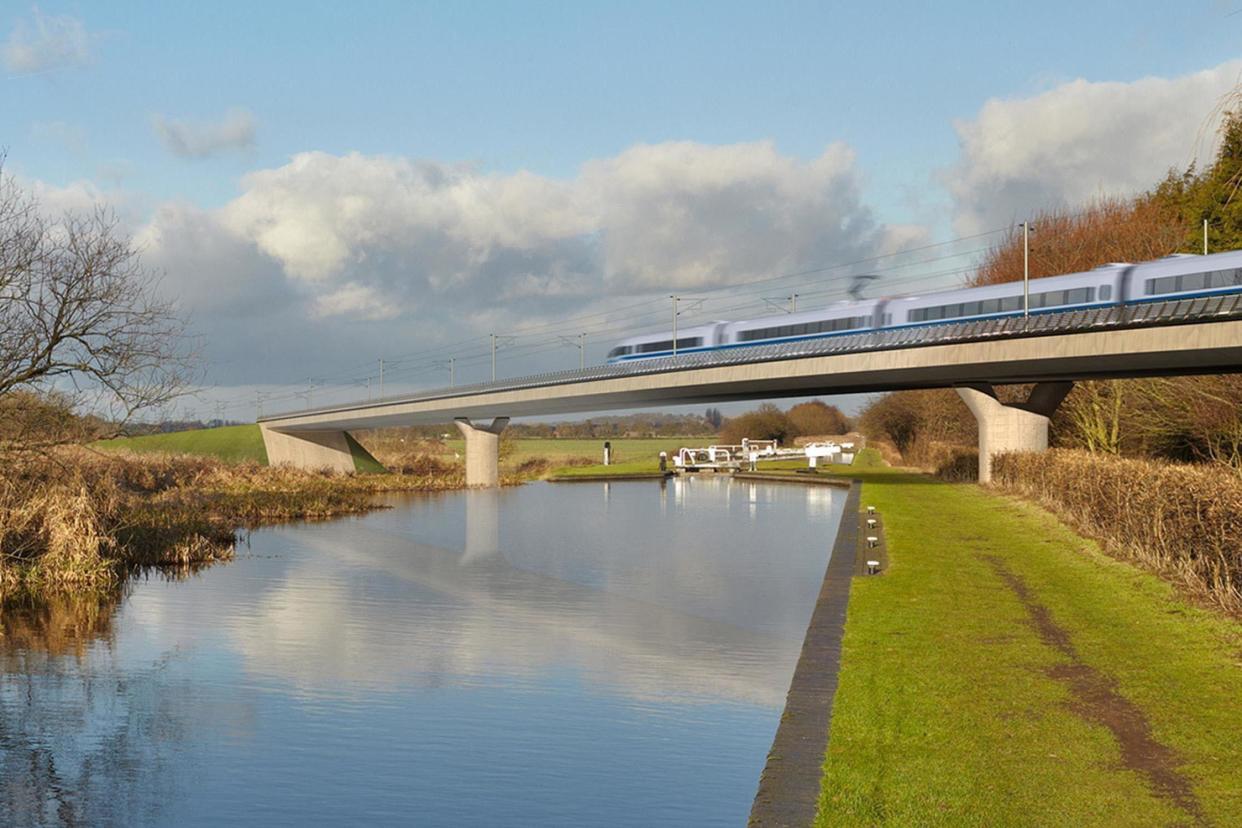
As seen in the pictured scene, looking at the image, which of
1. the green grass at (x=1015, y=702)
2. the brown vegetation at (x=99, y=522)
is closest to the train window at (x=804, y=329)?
the brown vegetation at (x=99, y=522)

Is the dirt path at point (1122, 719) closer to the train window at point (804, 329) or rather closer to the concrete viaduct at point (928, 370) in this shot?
the concrete viaduct at point (928, 370)

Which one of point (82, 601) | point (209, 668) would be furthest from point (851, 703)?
point (82, 601)

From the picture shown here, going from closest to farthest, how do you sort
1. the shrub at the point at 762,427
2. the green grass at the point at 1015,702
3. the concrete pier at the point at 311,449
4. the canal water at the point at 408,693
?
the green grass at the point at 1015,702 < the canal water at the point at 408,693 < the concrete pier at the point at 311,449 < the shrub at the point at 762,427

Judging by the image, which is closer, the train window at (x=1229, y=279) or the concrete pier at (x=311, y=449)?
the train window at (x=1229, y=279)

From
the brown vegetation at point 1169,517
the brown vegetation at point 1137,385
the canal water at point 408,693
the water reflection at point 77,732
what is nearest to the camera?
the water reflection at point 77,732

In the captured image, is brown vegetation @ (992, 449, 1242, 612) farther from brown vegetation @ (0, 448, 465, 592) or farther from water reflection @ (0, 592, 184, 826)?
brown vegetation @ (0, 448, 465, 592)

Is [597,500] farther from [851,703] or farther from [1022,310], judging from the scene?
[851,703]

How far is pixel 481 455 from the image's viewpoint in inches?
2859

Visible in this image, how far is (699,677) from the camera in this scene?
13.7m

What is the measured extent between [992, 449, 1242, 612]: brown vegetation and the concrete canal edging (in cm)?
538

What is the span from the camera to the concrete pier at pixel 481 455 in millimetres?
71875

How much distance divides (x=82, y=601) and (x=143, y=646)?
5251 mm

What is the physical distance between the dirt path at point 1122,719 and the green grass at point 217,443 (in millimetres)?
81545

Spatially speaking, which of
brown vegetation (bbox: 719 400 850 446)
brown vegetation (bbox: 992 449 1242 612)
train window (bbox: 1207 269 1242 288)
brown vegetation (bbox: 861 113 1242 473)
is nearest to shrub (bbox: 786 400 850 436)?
brown vegetation (bbox: 719 400 850 446)
